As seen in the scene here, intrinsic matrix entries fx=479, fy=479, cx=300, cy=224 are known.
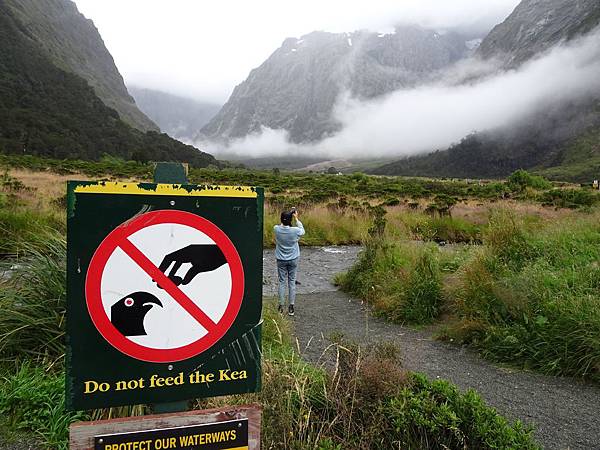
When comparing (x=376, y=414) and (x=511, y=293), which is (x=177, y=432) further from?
(x=511, y=293)

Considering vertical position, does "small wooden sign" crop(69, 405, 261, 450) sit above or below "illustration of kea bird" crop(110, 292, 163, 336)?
below

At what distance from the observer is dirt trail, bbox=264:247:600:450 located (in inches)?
142

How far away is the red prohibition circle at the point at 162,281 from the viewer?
1.63 m

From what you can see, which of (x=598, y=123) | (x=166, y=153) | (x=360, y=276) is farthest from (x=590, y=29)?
(x=360, y=276)

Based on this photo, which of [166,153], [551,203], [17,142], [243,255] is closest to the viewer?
[243,255]

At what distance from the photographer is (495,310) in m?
5.61

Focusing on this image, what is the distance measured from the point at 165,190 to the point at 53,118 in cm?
8194

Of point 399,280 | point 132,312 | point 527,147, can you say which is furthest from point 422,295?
point 527,147

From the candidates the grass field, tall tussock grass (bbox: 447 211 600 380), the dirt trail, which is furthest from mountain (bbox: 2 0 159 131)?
tall tussock grass (bbox: 447 211 600 380)

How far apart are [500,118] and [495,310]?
207m

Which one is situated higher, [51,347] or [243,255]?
[243,255]

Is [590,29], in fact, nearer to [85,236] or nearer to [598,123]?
[598,123]

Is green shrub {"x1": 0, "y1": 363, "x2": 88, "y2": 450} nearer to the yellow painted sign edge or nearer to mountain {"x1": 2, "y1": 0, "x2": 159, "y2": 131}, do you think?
the yellow painted sign edge

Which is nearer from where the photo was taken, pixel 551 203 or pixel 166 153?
pixel 551 203
